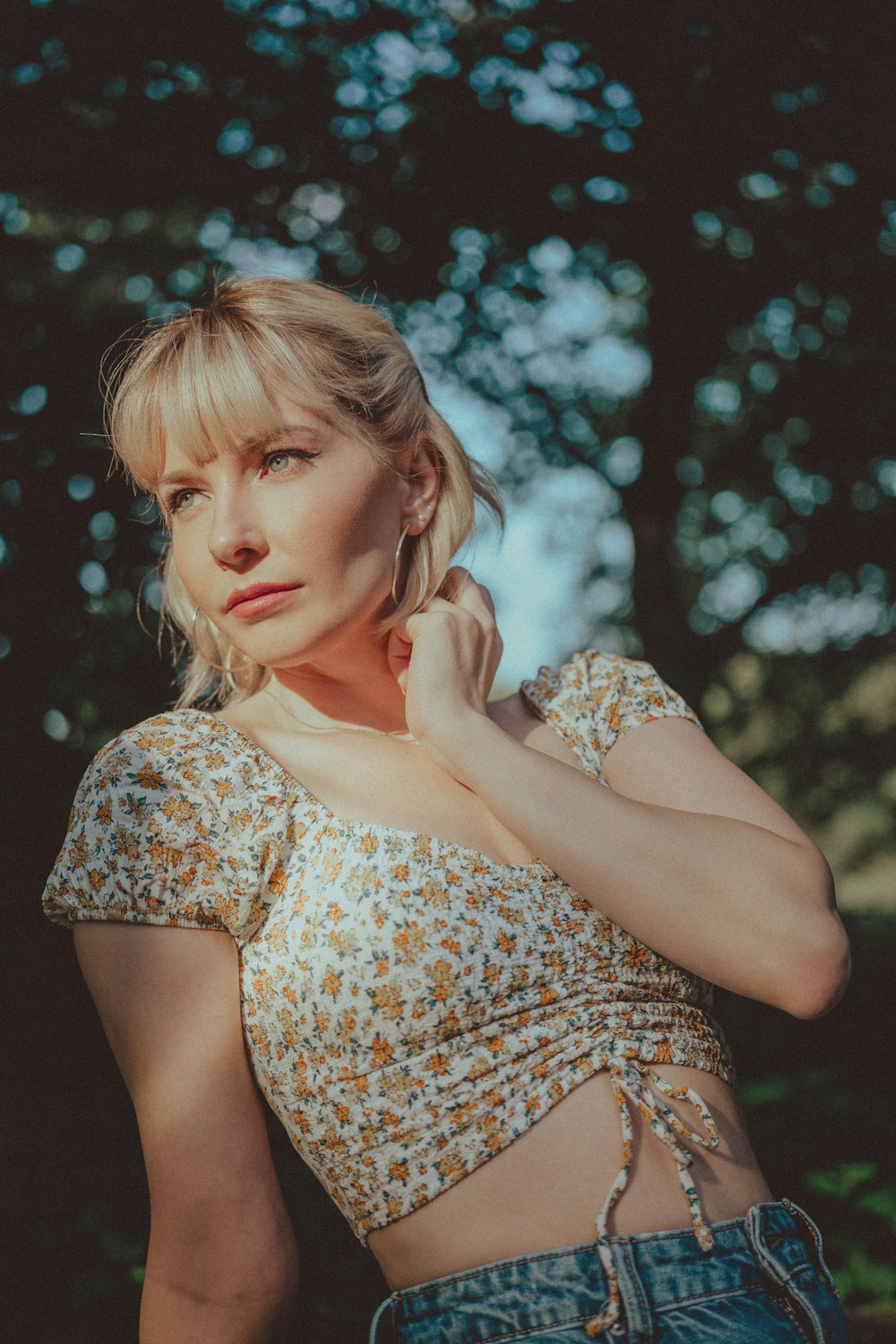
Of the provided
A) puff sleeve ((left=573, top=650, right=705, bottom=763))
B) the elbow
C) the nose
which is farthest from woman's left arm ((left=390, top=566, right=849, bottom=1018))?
the nose

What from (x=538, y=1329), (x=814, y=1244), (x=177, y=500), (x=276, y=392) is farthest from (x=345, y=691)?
(x=814, y=1244)

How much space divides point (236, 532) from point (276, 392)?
0.27 metres

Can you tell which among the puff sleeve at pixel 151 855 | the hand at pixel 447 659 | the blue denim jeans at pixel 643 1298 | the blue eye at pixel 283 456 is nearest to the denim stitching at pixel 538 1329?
the blue denim jeans at pixel 643 1298

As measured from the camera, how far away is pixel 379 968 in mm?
1578

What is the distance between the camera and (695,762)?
73.6 inches

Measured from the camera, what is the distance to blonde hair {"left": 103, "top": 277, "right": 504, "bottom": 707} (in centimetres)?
185

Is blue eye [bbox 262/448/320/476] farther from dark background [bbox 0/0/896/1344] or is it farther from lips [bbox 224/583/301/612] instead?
dark background [bbox 0/0/896/1344]

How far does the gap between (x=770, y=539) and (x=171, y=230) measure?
3.89m

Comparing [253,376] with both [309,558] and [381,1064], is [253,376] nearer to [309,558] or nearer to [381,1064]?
[309,558]

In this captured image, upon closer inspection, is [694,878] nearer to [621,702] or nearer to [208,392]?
[621,702]

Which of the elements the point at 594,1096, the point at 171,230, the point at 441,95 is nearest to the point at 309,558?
the point at 594,1096

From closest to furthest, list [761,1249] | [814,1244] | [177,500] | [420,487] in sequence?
[761,1249] → [814,1244] → [177,500] → [420,487]

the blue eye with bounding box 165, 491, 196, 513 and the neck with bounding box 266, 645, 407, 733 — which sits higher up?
the blue eye with bounding box 165, 491, 196, 513

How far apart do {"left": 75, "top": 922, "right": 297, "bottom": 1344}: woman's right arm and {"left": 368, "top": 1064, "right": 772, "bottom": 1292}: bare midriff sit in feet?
0.65
